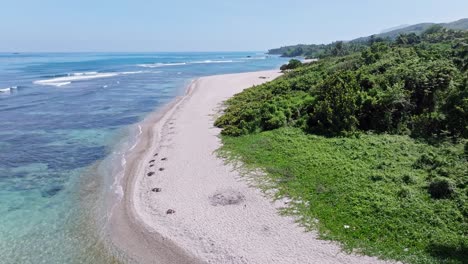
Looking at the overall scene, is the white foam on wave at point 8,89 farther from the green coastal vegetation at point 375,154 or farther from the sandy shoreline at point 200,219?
the green coastal vegetation at point 375,154

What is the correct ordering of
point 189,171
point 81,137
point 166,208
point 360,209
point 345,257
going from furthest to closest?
point 81,137 → point 189,171 → point 166,208 → point 360,209 → point 345,257

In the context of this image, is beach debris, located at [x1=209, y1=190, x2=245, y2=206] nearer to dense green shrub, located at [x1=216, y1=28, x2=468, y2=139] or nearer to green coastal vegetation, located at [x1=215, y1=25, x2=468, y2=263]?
green coastal vegetation, located at [x1=215, y1=25, x2=468, y2=263]

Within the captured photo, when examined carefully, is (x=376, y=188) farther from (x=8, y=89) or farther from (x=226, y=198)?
(x=8, y=89)

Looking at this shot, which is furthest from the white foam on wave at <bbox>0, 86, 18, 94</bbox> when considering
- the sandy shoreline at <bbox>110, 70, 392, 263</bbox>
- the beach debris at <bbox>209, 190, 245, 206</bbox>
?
the beach debris at <bbox>209, 190, 245, 206</bbox>

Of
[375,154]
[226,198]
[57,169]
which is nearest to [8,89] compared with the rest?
[57,169]

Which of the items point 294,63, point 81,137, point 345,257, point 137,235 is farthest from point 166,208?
point 294,63

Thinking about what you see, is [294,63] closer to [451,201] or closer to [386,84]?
[386,84]

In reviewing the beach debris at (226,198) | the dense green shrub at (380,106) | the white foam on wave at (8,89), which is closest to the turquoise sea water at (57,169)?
the beach debris at (226,198)
